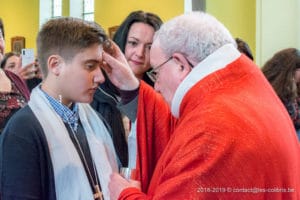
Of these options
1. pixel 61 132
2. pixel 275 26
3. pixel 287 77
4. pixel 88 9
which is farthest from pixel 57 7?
pixel 61 132

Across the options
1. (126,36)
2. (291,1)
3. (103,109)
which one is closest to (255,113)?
(103,109)

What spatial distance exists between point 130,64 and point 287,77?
1.52m

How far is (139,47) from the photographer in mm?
→ 2193

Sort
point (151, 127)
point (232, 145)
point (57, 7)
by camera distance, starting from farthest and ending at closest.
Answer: point (57, 7) → point (151, 127) → point (232, 145)

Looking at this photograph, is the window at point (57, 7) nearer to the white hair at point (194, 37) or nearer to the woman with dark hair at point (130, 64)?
the woman with dark hair at point (130, 64)

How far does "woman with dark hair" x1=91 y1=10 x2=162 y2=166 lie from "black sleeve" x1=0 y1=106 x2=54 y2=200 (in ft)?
1.69

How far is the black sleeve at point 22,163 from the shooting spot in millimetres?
1386

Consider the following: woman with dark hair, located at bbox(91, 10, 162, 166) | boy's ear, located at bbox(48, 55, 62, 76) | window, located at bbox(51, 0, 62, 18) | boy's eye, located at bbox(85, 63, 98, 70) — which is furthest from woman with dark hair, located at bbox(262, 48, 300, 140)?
window, located at bbox(51, 0, 62, 18)

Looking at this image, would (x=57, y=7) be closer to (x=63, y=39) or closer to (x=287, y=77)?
(x=287, y=77)

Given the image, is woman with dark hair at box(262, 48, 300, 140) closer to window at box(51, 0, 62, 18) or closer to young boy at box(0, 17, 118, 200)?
young boy at box(0, 17, 118, 200)

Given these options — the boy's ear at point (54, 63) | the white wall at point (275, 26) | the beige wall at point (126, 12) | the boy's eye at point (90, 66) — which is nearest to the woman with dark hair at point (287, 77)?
the white wall at point (275, 26)

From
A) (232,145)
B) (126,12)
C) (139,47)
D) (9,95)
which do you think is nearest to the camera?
(232,145)

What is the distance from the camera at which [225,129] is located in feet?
3.62

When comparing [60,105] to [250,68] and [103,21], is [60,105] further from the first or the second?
[103,21]
